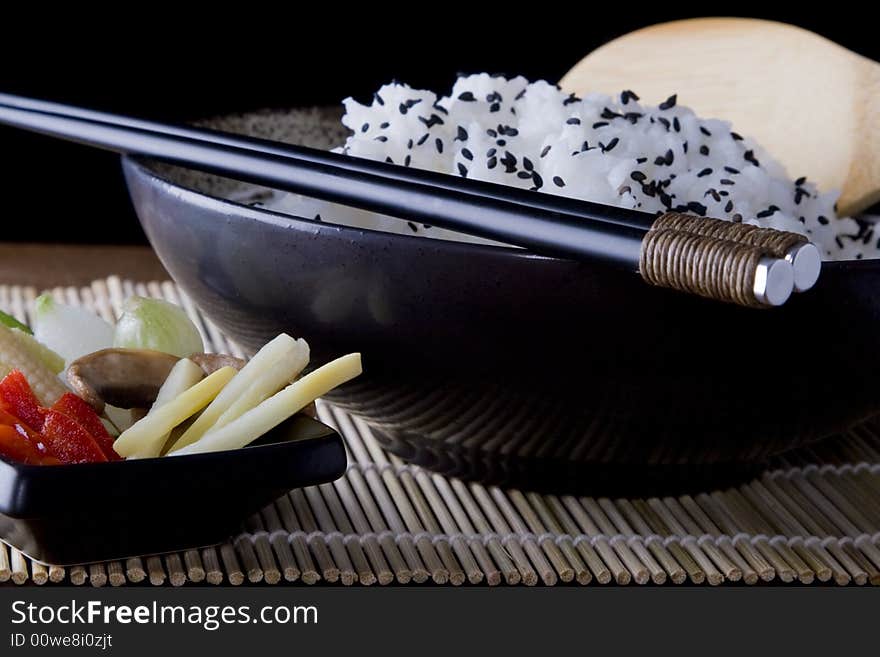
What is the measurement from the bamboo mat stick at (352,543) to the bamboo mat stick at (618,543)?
182 mm

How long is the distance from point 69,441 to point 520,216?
1.14 ft

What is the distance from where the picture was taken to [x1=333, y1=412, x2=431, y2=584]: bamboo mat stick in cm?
89

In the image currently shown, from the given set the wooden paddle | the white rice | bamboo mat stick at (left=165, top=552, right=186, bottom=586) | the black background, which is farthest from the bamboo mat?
the black background

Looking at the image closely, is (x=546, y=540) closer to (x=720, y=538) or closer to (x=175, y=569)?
(x=720, y=538)

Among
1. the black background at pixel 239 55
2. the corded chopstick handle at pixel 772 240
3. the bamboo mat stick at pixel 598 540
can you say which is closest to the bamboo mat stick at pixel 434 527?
the bamboo mat stick at pixel 598 540

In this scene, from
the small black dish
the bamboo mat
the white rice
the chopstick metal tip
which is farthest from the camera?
the white rice

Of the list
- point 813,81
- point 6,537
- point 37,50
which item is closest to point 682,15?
point 813,81

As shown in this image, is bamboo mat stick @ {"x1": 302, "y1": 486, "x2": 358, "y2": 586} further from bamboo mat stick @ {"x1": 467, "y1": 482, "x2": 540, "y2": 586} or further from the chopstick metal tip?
the chopstick metal tip

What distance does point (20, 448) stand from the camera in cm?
81

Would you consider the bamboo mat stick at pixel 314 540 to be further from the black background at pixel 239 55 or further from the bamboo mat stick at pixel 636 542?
the black background at pixel 239 55

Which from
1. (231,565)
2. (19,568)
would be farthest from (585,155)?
(19,568)

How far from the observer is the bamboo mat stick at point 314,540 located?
872 mm

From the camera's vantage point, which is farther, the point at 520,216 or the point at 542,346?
the point at 542,346

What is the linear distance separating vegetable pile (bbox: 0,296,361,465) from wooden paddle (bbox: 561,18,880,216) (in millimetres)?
685
